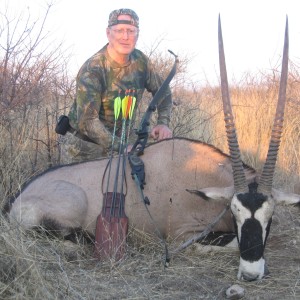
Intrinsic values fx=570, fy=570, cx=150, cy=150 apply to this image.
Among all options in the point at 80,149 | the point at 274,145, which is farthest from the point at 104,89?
the point at 274,145

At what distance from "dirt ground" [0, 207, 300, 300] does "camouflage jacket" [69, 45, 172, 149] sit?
1307 millimetres

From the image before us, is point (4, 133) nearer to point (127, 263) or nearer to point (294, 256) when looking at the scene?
point (127, 263)

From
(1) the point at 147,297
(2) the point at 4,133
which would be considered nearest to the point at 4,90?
(2) the point at 4,133

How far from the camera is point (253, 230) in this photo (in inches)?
146

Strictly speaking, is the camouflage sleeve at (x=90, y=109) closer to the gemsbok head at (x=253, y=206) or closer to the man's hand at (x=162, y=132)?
the man's hand at (x=162, y=132)

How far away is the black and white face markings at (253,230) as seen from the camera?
146 inches

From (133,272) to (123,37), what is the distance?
254cm

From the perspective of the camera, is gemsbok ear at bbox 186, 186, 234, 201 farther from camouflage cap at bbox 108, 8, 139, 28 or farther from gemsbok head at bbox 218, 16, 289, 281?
camouflage cap at bbox 108, 8, 139, 28

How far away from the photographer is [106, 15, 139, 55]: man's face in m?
5.57

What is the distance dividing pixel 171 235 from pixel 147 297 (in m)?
1.27

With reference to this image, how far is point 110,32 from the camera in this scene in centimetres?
571

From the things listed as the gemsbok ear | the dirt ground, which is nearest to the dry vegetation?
the dirt ground

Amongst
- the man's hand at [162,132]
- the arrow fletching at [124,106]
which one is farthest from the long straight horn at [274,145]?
the man's hand at [162,132]

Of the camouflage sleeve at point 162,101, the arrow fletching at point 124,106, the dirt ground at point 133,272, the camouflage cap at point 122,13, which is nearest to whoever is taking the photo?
the dirt ground at point 133,272
